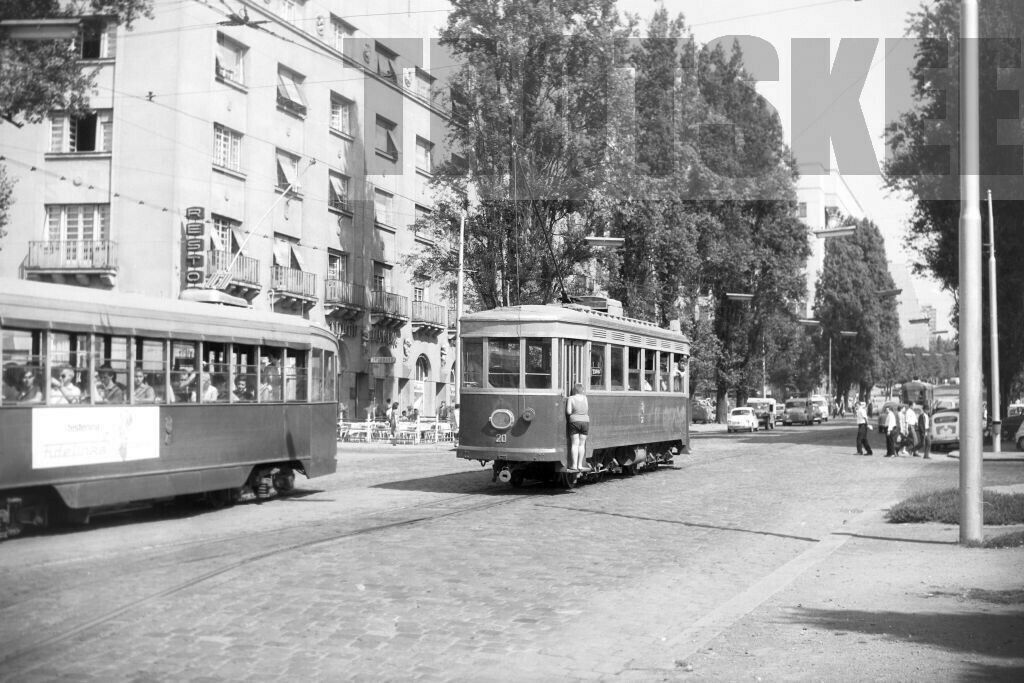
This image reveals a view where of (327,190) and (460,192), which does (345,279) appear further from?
(460,192)

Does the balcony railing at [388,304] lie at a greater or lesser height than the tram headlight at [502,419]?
greater

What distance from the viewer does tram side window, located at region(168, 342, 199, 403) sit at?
50.9ft

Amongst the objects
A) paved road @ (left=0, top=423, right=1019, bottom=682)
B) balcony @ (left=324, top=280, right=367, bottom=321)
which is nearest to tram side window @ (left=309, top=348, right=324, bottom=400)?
paved road @ (left=0, top=423, right=1019, bottom=682)

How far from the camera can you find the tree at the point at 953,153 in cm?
3916

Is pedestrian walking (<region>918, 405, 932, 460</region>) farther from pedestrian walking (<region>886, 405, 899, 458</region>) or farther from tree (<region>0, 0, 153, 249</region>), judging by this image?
tree (<region>0, 0, 153, 249</region>)

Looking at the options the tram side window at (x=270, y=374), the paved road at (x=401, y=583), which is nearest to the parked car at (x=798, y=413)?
the paved road at (x=401, y=583)

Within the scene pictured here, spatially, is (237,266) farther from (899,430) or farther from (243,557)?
(243,557)

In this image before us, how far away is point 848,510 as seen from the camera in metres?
17.6

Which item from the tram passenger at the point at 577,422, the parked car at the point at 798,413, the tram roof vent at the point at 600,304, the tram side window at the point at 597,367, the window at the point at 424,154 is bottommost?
the parked car at the point at 798,413

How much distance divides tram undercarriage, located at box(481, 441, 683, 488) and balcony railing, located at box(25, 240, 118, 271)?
16.8 metres

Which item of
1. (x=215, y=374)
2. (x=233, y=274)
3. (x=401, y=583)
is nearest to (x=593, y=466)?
(x=215, y=374)

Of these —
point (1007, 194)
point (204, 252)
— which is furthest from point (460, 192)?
point (1007, 194)

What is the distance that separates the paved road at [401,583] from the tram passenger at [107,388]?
158 cm

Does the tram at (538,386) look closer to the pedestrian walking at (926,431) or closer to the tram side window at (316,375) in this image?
the tram side window at (316,375)
